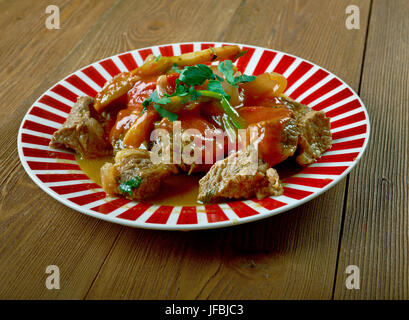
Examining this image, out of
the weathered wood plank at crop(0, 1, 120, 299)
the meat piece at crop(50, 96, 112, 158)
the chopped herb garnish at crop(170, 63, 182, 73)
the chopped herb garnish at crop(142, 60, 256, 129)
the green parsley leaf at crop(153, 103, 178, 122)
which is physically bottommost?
the weathered wood plank at crop(0, 1, 120, 299)

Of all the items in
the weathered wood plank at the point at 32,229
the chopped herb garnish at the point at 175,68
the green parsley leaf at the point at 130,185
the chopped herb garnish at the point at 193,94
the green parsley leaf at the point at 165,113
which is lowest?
the weathered wood plank at the point at 32,229

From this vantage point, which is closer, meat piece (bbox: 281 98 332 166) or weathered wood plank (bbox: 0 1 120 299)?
weathered wood plank (bbox: 0 1 120 299)

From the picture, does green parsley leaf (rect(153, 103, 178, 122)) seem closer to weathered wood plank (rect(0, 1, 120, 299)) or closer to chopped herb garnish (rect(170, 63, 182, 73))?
chopped herb garnish (rect(170, 63, 182, 73))

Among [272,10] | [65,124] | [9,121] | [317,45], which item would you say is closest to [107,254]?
[65,124]

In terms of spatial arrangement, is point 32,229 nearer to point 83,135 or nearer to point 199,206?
point 83,135

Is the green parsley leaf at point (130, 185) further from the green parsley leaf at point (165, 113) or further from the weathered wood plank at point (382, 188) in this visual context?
the weathered wood plank at point (382, 188)

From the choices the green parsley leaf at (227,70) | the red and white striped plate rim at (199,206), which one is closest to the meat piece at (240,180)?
the red and white striped plate rim at (199,206)

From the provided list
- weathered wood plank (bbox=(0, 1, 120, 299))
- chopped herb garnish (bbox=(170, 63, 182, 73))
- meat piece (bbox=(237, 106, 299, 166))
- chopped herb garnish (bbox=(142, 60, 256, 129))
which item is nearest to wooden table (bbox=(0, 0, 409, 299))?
weathered wood plank (bbox=(0, 1, 120, 299))

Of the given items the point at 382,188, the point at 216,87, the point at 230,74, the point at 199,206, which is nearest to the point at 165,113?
the point at 216,87
